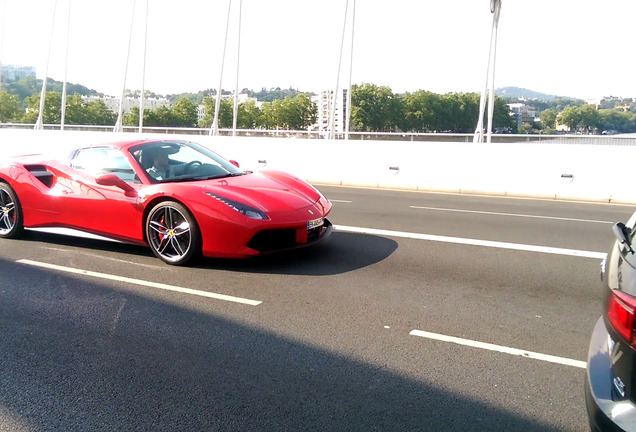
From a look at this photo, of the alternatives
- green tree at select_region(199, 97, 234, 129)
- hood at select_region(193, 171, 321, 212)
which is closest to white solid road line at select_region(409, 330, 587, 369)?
hood at select_region(193, 171, 321, 212)

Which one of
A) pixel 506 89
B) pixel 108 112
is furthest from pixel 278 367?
pixel 108 112

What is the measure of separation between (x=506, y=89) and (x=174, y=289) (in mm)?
28873

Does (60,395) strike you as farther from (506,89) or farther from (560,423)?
(506,89)

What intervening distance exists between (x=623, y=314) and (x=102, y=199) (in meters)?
5.87

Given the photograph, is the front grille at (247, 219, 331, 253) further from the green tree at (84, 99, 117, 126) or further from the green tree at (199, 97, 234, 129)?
the green tree at (84, 99, 117, 126)

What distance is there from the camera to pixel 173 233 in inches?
261

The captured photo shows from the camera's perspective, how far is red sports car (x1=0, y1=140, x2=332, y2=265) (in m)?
6.39

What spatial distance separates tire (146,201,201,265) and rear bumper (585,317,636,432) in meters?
4.45

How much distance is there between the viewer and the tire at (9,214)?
7.87 metres

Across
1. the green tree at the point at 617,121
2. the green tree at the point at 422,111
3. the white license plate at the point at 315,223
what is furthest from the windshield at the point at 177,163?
the green tree at the point at 422,111

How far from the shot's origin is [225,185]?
688 centimetres

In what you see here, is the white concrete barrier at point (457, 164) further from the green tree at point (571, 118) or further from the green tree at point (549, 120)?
the green tree at point (549, 120)

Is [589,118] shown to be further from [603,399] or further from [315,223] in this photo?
[603,399]

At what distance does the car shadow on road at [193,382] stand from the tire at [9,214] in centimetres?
298
